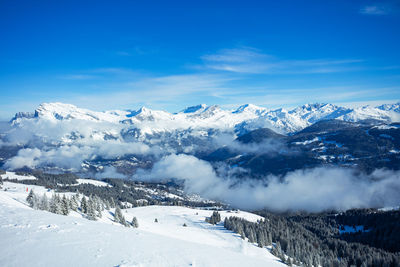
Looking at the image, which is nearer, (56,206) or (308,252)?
(56,206)

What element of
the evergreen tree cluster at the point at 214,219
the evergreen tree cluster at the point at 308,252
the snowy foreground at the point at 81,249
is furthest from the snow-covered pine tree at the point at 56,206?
the evergreen tree cluster at the point at 214,219

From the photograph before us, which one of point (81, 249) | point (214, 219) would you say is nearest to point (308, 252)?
point (214, 219)

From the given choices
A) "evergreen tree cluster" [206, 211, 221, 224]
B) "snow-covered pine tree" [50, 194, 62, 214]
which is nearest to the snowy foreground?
"snow-covered pine tree" [50, 194, 62, 214]

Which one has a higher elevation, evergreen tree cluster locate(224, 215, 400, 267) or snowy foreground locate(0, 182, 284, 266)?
snowy foreground locate(0, 182, 284, 266)

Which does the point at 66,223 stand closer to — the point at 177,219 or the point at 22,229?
the point at 22,229

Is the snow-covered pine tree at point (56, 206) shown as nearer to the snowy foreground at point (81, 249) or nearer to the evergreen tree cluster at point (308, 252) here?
the snowy foreground at point (81, 249)

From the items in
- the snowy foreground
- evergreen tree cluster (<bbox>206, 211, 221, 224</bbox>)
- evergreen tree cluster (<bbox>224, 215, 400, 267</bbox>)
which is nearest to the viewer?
the snowy foreground

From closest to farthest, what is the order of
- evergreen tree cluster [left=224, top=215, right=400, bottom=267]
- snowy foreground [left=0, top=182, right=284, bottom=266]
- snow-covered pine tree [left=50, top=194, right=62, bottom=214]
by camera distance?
snowy foreground [left=0, top=182, right=284, bottom=266], snow-covered pine tree [left=50, top=194, right=62, bottom=214], evergreen tree cluster [left=224, top=215, right=400, bottom=267]

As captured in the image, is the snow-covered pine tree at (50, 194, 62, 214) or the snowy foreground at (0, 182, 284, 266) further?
the snow-covered pine tree at (50, 194, 62, 214)

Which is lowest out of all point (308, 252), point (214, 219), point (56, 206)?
point (308, 252)

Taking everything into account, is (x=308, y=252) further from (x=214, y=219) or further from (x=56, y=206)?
(x=56, y=206)

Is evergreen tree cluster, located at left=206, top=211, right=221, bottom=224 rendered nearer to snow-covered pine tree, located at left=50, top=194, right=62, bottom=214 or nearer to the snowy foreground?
snow-covered pine tree, located at left=50, top=194, right=62, bottom=214

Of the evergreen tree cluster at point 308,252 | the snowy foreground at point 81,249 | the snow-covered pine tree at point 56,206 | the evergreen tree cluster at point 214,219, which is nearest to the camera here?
the snowy foreground at point 81,249

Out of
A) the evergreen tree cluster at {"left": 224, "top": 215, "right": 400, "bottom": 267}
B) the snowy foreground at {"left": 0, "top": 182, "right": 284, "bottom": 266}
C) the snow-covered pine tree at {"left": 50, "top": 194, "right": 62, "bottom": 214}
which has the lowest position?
the evergreen tree cluster at {"left": 224, "top": 215, "right": 400, "bottom": 267}
